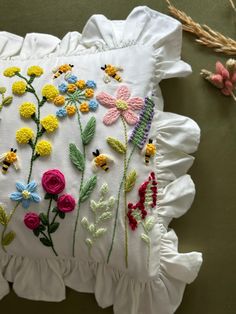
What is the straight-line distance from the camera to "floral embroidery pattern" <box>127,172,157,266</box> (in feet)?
3.07

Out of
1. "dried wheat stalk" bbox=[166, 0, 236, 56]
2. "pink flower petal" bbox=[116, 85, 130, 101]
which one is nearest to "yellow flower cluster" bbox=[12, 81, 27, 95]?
"pink flower petal" bbox=[116, 85, 130, 101]

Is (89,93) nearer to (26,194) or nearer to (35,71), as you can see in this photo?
(35,71)

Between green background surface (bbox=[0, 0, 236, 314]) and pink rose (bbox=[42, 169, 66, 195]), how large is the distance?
13.4 inches

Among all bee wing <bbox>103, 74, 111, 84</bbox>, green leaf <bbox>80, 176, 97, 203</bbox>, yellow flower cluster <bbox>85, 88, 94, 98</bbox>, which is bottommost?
green leaf <bbox>80, 176, 97, 203</bbox>

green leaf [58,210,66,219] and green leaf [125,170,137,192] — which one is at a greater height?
green leaf [125,170,137,192]

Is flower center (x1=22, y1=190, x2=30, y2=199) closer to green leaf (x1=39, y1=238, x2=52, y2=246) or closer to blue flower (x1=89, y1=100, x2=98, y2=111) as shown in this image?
green leaf (x1=39, y1=238, x2=52, y2=246)

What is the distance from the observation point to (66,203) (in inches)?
36.1

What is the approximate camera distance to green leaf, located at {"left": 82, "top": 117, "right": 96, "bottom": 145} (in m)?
0.93

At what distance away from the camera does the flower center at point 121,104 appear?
95 centimetres

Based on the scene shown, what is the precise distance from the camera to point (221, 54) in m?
1.16

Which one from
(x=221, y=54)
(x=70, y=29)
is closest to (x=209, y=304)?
(x=221, y=54)

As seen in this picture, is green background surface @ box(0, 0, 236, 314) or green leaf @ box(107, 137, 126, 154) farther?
green background surface @ box(0, 0, 236, 314)

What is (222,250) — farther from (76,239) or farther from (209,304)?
(76,239)

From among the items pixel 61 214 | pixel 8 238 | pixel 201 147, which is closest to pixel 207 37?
pixel 201 147
